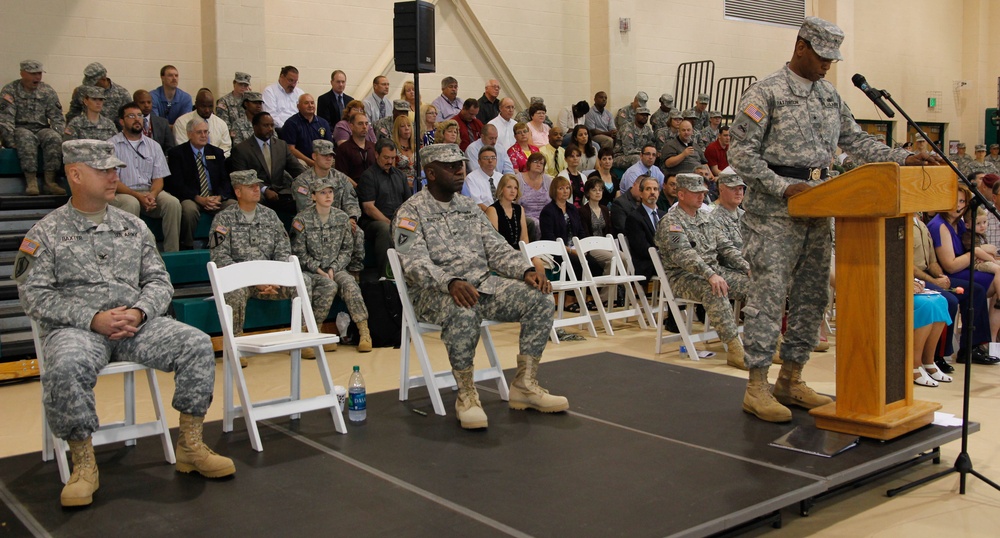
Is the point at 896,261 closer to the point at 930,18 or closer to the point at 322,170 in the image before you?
the point at 322,170

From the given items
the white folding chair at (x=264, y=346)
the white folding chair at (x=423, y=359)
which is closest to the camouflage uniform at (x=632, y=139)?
the white folding chair at (x=423, y=359)

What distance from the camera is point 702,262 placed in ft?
20.6

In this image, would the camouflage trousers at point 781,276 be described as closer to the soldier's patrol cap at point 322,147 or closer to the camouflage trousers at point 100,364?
the camouflage trousers at point 100,364

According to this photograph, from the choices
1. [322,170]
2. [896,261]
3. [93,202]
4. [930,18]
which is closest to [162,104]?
[322,170]

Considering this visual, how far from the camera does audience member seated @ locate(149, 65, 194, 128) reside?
8.73 m

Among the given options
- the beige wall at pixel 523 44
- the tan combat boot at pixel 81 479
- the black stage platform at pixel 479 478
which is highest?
the beige wall at pixel 523 44

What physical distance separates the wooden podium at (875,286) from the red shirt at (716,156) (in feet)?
24.7

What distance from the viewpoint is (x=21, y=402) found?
209 inches

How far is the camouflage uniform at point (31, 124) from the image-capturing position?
7.69m

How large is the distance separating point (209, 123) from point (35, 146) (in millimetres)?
1535

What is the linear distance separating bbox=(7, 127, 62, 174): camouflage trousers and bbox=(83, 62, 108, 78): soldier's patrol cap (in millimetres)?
727

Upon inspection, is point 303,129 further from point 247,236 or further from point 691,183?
point 691,183

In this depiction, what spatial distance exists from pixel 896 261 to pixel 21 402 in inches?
192

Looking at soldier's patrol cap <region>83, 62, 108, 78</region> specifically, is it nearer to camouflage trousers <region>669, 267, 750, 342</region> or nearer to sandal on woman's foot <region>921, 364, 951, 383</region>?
camouflage trousers <region>669, 267, 750, 342</region>
